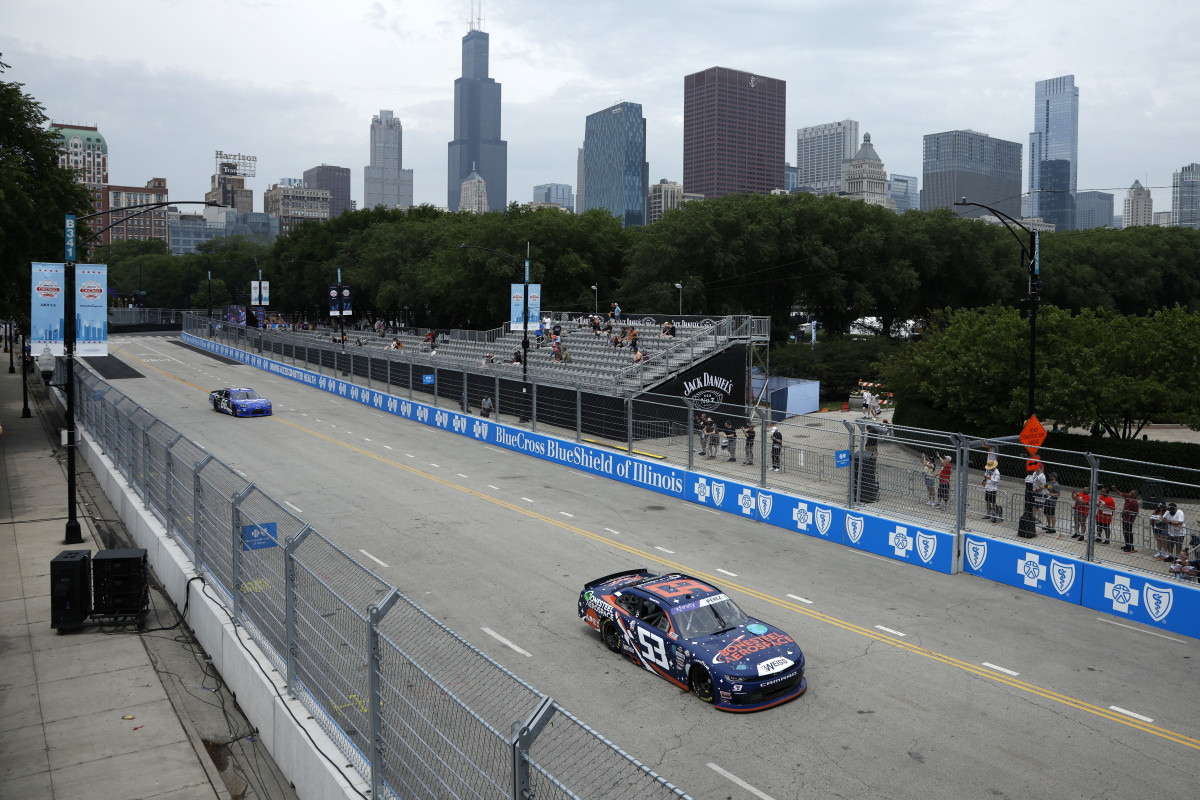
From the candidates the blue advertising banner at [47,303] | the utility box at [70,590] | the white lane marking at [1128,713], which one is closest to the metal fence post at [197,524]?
the utility box at [70,590]

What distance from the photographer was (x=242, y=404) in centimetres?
3916

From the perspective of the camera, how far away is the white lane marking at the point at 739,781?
9625 mm

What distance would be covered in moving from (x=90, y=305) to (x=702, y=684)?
1463 cm

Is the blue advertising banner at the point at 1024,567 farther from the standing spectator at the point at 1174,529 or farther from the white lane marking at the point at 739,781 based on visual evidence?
the white lane marking at the point at 739,781

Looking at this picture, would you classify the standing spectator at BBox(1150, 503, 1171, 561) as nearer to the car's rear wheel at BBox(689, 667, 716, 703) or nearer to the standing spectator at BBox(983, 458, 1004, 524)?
the standing spectator at BBox(983, 458, 1004, 524)

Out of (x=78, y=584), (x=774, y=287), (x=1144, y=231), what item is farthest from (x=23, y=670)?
(x=1144, y=231)

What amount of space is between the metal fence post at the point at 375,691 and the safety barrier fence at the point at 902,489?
1345cm

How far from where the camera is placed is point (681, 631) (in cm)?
1262

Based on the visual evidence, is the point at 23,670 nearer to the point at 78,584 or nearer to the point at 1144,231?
the point at 78,584

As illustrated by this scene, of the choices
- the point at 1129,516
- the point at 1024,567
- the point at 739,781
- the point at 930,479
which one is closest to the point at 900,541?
the point at 930,479

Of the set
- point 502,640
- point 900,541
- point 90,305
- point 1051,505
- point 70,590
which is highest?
point 90,305

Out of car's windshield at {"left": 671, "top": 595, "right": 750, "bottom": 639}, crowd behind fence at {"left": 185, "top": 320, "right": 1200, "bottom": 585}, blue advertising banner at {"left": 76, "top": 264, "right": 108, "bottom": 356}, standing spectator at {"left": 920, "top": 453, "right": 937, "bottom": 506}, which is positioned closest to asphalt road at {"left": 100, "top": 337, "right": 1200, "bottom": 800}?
car's windshield at {"left": 671, "top": 595, "right": 750, "bottom": 639}

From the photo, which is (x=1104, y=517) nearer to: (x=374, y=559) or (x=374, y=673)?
(x=374, y=559)

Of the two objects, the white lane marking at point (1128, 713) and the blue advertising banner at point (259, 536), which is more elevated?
the blue advertising banner at point (259, 536)
